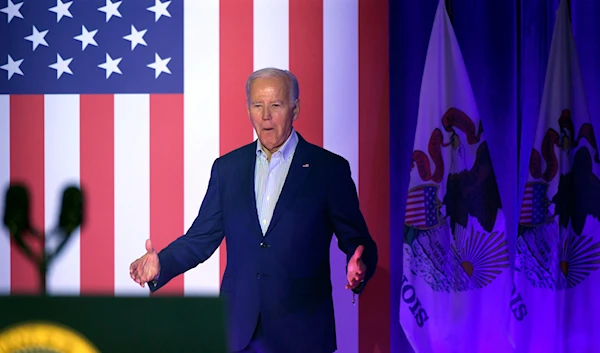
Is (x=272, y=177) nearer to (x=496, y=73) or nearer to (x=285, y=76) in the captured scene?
(x=285, y=76)

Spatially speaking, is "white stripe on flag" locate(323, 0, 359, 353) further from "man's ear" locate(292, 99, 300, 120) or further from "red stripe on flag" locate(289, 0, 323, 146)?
"man's ear" locate(292, 99, 300, 120)

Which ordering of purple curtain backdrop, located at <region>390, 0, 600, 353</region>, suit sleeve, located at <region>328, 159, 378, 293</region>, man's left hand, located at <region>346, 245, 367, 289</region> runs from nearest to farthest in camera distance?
man's left hand, located at <region>346, 245, 367, 289</region> < suit sleeve, located at <region>328, 159, 378, 293</region> < purple curtain backdrop, located at <region>390, 0, 600, 353</region>

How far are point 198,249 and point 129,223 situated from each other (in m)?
0.43

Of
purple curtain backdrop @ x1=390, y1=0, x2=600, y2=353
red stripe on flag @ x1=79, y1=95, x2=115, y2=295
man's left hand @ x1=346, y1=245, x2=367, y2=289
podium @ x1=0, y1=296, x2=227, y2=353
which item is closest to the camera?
podium @ x1=0, y1=296, x2=227, y2=353

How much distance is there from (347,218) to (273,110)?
0.58 meters

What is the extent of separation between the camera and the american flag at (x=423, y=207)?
327 cm

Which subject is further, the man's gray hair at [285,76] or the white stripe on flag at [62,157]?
the white stripe on flag at [62,157]

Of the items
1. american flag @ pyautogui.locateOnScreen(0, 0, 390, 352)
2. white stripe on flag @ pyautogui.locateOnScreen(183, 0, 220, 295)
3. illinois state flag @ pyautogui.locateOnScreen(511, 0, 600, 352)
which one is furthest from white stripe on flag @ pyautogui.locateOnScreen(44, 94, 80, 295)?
illinois state flag @ pyautogui.locateOnScreen(511, 0, 600, 352)

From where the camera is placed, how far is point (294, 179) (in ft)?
9.87

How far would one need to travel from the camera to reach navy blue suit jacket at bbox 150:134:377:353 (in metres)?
2.95

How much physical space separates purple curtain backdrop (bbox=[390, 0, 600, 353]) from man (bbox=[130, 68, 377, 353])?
39 cm

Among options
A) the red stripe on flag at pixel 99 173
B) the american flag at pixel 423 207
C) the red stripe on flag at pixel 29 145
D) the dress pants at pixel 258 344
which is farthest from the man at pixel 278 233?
the red stripe on flag at pixel 29 145

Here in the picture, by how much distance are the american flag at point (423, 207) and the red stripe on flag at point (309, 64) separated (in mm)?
528

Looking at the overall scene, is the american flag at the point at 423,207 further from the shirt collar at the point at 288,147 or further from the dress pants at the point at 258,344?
the dress pants at the point at 258,344
